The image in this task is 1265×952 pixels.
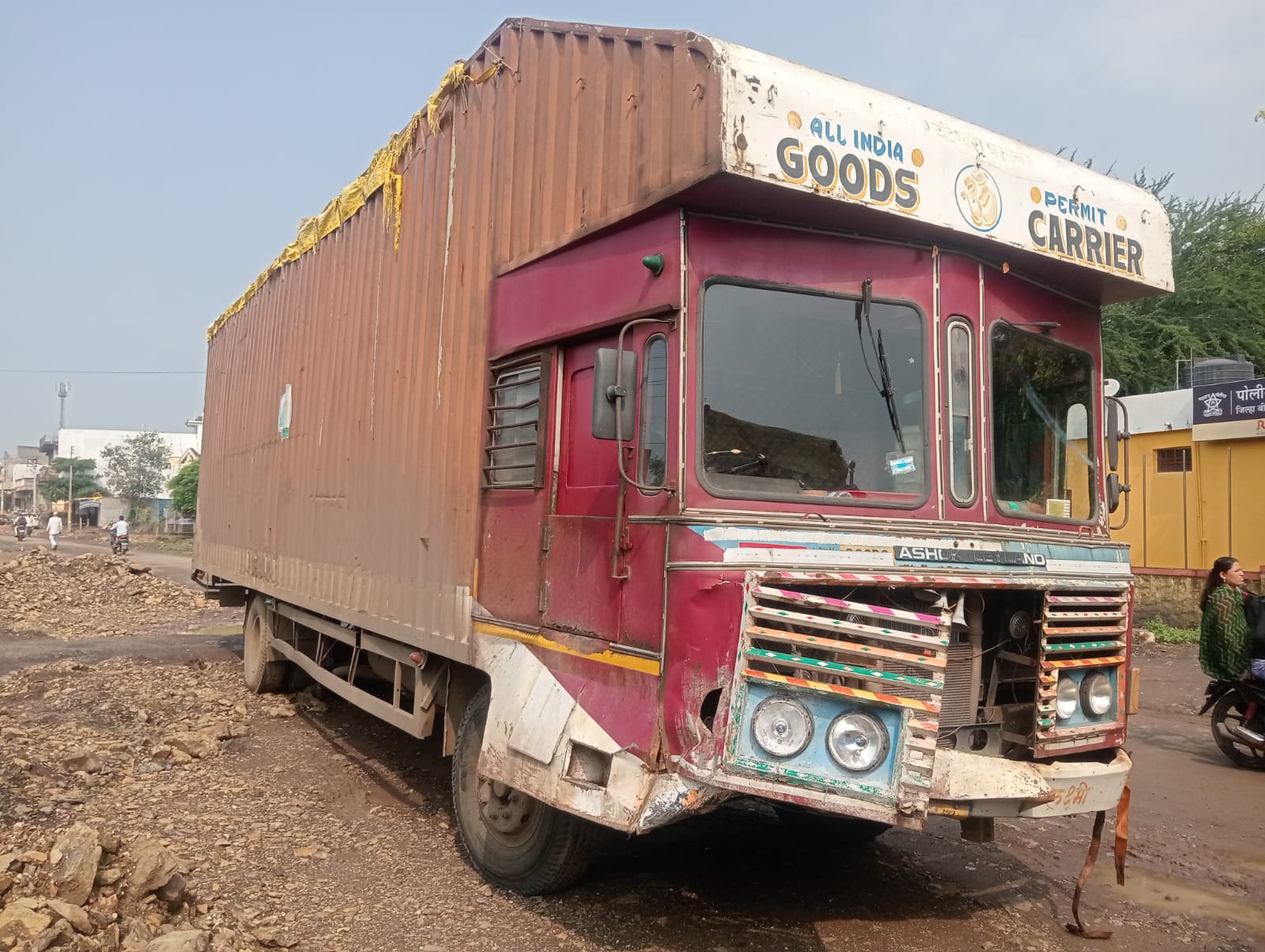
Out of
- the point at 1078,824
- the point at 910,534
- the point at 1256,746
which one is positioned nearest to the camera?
the point at 910,534

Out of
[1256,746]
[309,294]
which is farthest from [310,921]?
[1256,746]

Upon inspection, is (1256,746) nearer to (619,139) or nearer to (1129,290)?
(1129,290)

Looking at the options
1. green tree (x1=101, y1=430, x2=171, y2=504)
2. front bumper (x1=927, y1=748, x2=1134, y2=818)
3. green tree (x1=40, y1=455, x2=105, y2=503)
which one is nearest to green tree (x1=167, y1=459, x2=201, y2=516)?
green tree (x1=101, y1=430, x2=171, y2=504)

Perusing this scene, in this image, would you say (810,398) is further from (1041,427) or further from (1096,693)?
(1096,693)

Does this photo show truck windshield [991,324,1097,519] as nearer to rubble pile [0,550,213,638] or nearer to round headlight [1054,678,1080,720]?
round headlight [1054,678,1080,720]

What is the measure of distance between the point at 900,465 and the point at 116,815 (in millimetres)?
4411

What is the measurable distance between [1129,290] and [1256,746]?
4.32 m

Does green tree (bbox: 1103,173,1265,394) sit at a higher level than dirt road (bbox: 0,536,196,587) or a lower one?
higher

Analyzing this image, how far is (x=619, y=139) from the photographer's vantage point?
364 cm

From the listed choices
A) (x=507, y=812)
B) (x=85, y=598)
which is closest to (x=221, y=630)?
(x=85, y=598)

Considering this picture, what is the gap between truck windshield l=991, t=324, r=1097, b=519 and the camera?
373 centimetres

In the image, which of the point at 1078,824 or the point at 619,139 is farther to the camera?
the point at 1078,824

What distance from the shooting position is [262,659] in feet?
28.7

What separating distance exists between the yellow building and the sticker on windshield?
11.2m
